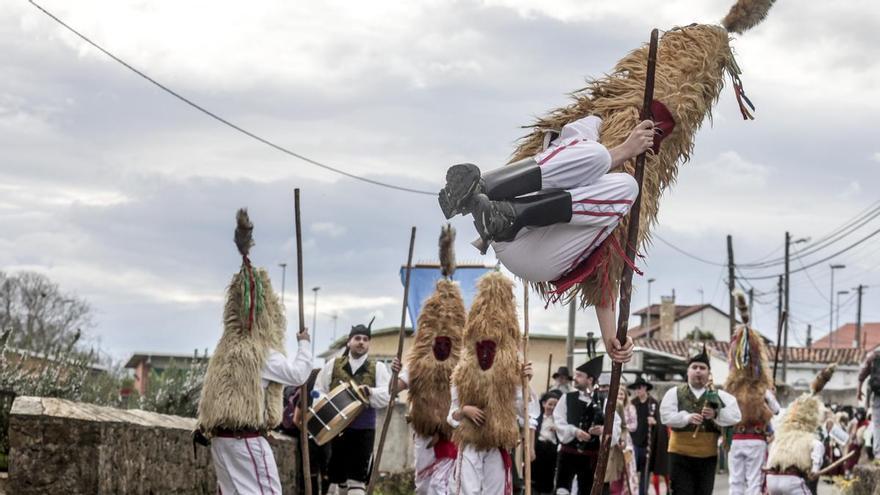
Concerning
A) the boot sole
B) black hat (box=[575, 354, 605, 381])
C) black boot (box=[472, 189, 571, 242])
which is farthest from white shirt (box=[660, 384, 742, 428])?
the boot sole

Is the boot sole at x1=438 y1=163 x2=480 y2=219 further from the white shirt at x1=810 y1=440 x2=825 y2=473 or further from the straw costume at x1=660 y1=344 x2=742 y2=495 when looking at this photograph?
the white shirt at x1=810 y1=440 x2=825 y2=473

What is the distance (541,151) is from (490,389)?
20.8ft

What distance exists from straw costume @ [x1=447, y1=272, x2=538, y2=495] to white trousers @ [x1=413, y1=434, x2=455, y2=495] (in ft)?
2.81

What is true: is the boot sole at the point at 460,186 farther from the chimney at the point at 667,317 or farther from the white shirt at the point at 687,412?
the chimney at the point at 667,317

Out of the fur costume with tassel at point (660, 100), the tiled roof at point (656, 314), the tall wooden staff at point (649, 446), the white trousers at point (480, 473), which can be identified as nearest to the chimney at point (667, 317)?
the tiled roof at point (656, 314)

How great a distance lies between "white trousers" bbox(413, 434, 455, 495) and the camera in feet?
45.9

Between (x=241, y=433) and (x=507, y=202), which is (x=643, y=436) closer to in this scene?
(x=241, y=433)

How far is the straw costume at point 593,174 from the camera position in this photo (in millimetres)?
5973

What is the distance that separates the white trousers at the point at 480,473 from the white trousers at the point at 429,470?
1.23 metres

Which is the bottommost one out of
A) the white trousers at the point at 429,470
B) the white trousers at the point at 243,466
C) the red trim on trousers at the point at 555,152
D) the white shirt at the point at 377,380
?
the white trousers at the point at 429,470

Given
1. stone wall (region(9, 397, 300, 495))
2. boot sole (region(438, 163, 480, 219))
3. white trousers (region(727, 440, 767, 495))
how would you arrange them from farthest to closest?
white trousers (region(727, 440, 767, 495))
stone wall (region(9, 397, 300, 495))
boot sole (region(438, 163, 480, 219))

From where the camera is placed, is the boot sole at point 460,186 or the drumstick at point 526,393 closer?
the boot sole at point 460,186

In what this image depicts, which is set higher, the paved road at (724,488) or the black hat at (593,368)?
the black hat at (593,368)

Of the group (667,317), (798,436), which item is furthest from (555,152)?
(667,317)
